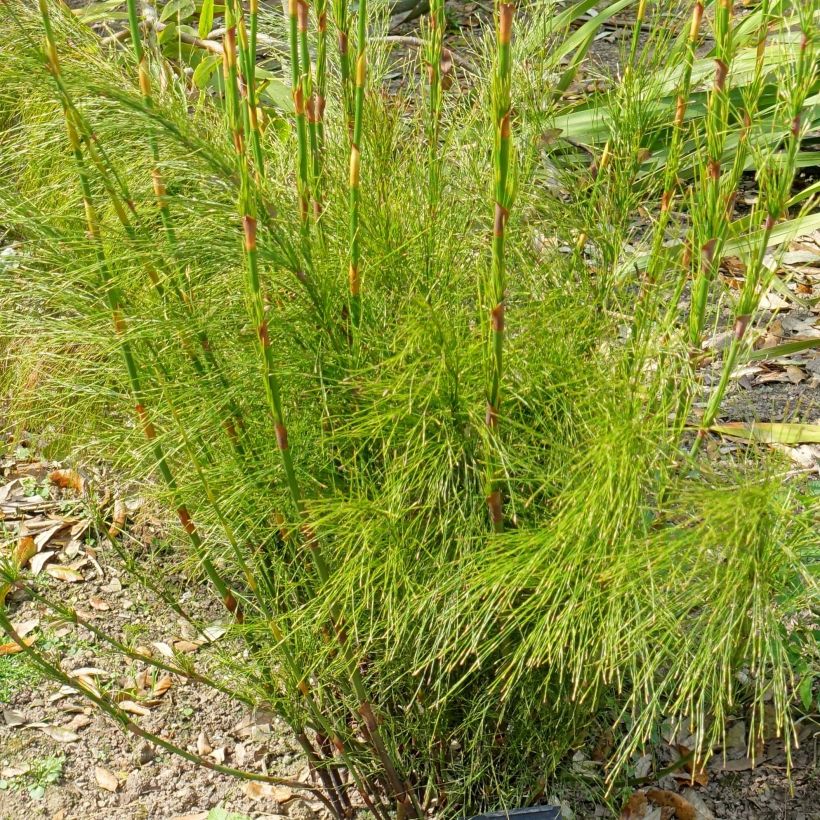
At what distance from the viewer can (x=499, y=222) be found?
37.0 inches

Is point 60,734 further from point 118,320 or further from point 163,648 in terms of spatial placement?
point 118,320

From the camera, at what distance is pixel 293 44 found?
113 centimetres

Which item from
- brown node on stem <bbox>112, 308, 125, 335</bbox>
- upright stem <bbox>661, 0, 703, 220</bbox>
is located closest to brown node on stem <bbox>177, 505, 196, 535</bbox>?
brown node on stem <bbox>112, 308, 125, 335</bbox>

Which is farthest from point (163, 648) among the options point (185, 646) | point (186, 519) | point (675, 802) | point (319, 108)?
point (319, 108)

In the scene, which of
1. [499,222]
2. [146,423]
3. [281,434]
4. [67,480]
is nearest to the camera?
[499,222]

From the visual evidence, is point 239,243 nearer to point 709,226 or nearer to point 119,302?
point 119,302

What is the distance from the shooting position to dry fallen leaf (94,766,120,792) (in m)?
1.66

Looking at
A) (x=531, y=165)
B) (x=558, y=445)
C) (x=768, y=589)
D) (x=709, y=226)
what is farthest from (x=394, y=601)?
(x=531, y=165)

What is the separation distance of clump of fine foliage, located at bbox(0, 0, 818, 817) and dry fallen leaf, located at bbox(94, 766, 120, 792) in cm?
40

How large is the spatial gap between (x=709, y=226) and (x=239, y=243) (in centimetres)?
51

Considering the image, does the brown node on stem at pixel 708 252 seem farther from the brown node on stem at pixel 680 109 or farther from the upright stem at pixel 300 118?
the upright stem at pixel 300 118

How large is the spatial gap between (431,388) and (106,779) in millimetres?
952

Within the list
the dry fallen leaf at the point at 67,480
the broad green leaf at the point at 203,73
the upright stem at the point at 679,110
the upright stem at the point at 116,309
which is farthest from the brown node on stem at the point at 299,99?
the dry fallen leaf at the point at 67,480

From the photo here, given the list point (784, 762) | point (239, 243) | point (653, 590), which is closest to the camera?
point (653, 590)
